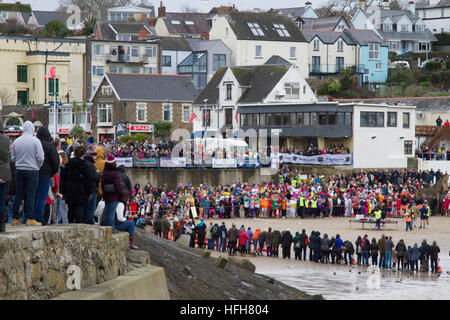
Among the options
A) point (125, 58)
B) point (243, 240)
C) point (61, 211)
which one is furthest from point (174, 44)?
point (61, 211)

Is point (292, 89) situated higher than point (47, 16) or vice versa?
point (47, 16)

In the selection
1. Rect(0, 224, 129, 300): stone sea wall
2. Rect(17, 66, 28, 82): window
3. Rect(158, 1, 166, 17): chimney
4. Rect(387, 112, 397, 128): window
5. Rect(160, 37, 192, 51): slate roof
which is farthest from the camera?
Rect(158, 1, 166, 17): chimney

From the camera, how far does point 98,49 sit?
77.1 metres

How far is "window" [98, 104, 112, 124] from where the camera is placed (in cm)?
6412

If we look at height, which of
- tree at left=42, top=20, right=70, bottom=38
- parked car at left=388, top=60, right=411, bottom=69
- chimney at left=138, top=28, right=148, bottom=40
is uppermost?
tree at left=42, top=20, right=70, bottom=38

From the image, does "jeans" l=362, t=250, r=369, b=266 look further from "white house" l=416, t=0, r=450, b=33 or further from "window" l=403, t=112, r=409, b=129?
"white house" l=416, t=0, r=450, b=33

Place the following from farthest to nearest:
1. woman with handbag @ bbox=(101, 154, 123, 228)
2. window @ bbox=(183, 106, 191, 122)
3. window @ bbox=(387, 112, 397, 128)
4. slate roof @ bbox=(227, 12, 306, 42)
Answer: slate roof @ bbox=(227, 12, 306, 42), window @ bbox=(183, 106, 191, 122), window @ bbox=(387, 112, 397, 128), woman with handbag @ bbox=(101, 154, 123, 228)

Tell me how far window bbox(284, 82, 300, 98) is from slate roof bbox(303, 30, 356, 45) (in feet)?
75.7

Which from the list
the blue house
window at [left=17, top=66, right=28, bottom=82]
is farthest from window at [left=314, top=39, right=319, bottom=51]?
window at [left=17, top=66, right=28, bottom=82]

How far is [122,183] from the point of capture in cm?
1498

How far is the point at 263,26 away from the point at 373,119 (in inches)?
1167

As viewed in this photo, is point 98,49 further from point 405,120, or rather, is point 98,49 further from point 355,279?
point 355,279

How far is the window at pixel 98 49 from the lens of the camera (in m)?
77.0

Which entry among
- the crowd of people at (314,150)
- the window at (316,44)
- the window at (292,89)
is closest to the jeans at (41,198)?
the crowd of people at (314,150)
